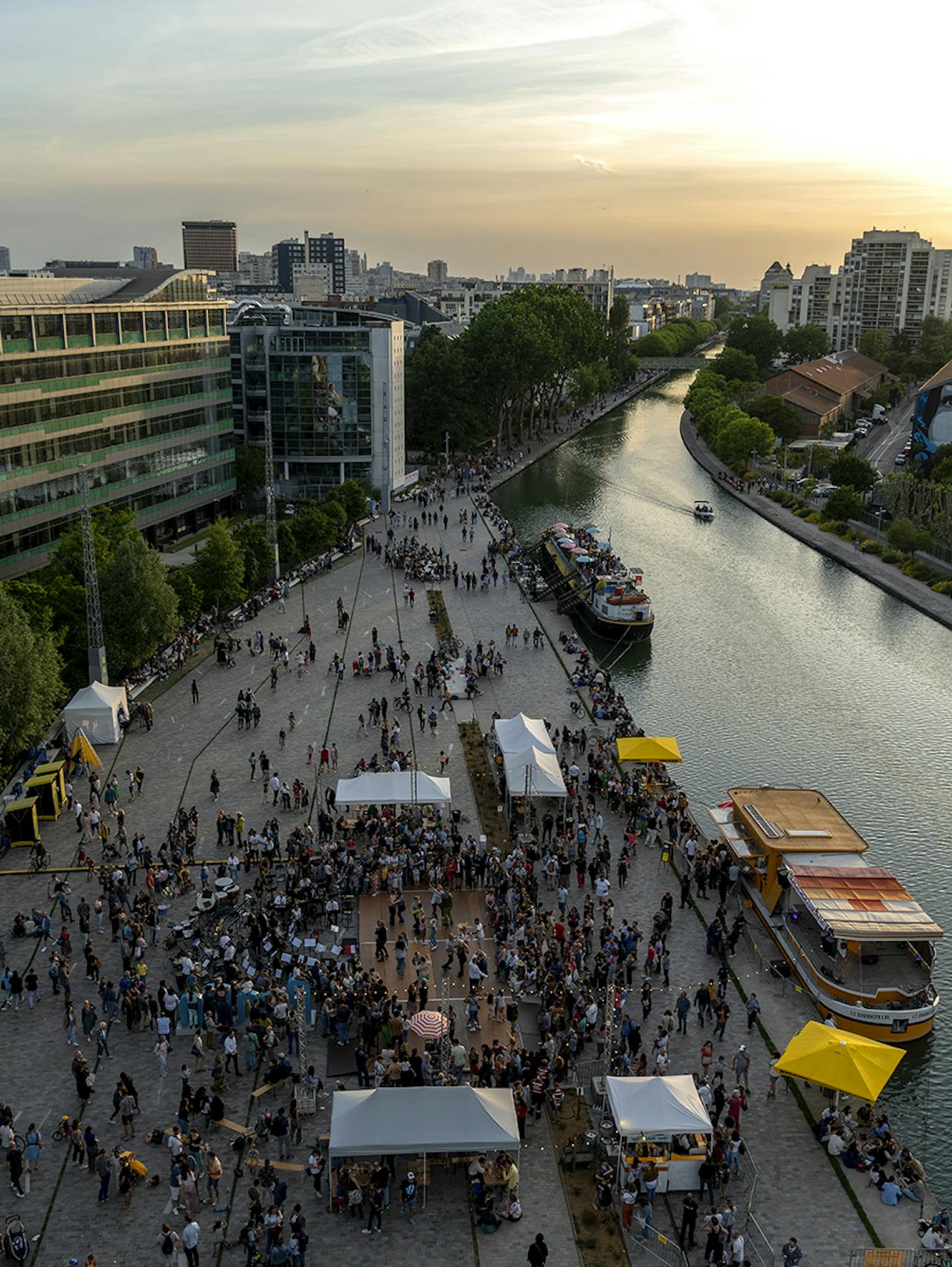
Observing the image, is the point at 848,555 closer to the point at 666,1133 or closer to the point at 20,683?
the point at 20,683

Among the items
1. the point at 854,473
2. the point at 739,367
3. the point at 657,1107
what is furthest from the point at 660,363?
the point at 657,1107

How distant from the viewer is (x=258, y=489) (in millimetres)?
73188

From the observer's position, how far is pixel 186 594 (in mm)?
46625

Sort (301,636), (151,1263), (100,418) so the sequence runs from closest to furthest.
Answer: (151,1263) → (301,636) → (100,418)

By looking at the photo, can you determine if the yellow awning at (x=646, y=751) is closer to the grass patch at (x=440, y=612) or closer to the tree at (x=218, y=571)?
the grass patch at (x=440, y=612)

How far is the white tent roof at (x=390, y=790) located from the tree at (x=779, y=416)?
264 ft

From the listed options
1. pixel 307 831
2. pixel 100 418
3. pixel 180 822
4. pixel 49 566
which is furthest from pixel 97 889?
pixel 100 418

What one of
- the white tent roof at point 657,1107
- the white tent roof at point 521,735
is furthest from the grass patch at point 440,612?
the white tent roof at point 657,1107

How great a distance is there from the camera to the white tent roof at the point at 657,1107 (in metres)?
18.9

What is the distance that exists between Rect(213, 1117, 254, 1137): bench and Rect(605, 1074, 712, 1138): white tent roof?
20.5 feet

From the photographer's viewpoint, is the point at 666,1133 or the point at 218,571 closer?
the point at 666,1133

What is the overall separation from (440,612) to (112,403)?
19401 millimetres

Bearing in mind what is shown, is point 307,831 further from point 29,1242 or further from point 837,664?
point 837,664

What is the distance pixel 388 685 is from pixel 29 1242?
26.7 meters
